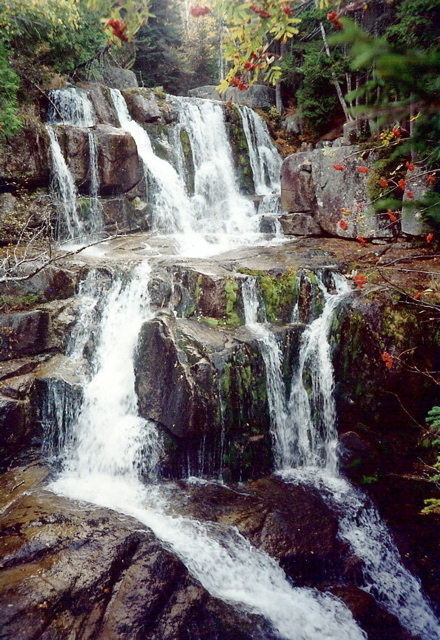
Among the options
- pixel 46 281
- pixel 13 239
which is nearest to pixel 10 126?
pixel 13 239

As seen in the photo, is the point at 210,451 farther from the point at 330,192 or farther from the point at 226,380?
the point at 330,192

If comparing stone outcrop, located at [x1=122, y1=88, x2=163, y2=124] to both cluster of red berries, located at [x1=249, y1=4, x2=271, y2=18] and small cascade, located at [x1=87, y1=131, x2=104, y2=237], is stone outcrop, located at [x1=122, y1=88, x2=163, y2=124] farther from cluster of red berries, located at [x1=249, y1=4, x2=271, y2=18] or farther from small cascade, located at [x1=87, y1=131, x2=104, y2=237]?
cluster of red berries, located at [x1=249, y1=4, x2=271, y2=18]

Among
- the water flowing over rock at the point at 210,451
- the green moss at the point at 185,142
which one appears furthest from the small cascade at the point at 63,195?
the green moss at the point at 185,142

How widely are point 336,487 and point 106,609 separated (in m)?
4.01

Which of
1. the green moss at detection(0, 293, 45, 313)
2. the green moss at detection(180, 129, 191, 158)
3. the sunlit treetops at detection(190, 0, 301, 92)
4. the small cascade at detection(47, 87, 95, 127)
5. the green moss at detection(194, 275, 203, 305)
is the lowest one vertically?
the green moss at detection(194, 275, 203, 305)

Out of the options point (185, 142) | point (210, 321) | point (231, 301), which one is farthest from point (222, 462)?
point (185, 142)

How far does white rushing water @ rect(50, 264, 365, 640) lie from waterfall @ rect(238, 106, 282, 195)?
9060mm

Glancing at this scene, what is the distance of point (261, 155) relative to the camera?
629 inches

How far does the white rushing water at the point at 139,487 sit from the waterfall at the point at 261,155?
9.06 meters

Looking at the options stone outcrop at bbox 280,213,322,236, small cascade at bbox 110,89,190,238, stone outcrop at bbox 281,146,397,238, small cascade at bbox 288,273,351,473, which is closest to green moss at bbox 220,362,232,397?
small cascade at bbox 288,273,351,473

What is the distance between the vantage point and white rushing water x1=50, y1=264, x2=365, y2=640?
14.8 feet

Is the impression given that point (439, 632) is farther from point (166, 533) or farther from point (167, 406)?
point (167, 406)

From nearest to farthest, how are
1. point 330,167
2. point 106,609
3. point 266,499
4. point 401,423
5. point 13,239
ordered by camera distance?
point 106,609 < point 266,499 < point 401,423 < point 13,239 < point 330,167

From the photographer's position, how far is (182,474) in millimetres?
6605
